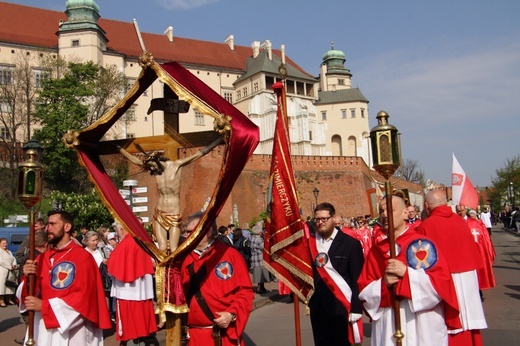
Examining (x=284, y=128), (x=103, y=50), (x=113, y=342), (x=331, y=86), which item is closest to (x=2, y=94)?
(x=103, y=50)

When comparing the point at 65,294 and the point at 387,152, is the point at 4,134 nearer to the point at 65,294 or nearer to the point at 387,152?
the point at 65,294

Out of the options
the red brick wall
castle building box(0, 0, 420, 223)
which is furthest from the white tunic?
the red brick wall

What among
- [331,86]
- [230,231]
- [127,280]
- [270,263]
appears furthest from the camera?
[331,86]

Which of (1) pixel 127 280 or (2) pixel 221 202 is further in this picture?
(1) pixel 127 280

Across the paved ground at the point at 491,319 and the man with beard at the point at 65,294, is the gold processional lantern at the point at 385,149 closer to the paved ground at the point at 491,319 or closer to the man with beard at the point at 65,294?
the man with beard at the point at 65,294

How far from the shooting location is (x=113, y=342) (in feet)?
30.2

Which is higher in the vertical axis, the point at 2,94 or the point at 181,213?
the point at 2,94

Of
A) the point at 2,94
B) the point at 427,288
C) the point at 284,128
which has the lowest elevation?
the point at 427,288

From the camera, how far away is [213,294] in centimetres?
472

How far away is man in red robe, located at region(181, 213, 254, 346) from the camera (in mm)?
4660

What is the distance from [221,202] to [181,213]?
0.40m

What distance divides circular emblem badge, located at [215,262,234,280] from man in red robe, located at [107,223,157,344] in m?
3.45

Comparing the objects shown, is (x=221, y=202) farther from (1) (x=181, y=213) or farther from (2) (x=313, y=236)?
(2) (x=313, y=236)

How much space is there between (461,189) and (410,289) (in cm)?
722
